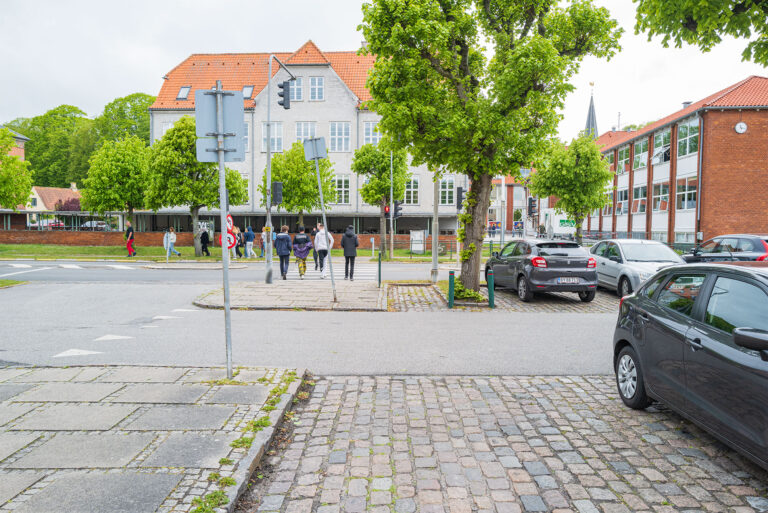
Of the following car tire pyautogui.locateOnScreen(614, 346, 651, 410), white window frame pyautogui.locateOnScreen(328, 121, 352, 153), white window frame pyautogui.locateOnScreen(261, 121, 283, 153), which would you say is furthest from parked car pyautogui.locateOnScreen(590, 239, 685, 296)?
white window frame pyautogui.locateOnScreen(261, 121, 283, 153)

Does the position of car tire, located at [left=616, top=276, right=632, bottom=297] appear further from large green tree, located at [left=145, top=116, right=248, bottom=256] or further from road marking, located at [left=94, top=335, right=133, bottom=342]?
large green tree, located at [left=145, top=116, right=248, bottom=256]

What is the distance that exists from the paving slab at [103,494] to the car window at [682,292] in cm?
415

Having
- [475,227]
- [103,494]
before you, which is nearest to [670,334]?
[103,494]

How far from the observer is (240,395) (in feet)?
17.7

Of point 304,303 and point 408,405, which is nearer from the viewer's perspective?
point 408,405

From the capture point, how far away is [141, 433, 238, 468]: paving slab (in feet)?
12.5

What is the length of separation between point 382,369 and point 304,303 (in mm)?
5979

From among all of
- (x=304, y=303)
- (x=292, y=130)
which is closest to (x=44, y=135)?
(x=292, y=130)

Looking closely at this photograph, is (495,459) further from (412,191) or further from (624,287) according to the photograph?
(412,191)

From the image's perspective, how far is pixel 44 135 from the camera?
7331cm

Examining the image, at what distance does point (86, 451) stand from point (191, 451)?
2.47ft

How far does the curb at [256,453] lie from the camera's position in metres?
3.44

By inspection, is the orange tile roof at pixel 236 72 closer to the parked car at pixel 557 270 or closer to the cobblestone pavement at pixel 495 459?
the parked car at pixel 557 270

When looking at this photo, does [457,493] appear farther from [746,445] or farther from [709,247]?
[709,247]
